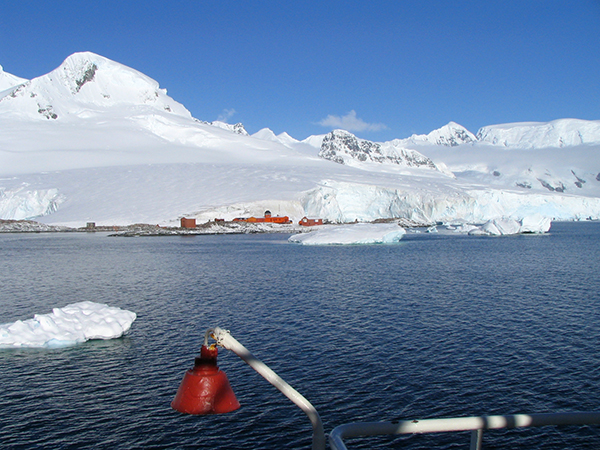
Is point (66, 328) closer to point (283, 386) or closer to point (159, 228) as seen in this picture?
point (283, 386)

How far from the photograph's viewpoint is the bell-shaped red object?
13.6 ft

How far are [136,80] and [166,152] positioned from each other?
69.4m

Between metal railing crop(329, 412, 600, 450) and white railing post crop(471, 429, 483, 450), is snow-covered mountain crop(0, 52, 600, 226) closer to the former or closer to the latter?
white railing post crop(471, 429, 483, 450)

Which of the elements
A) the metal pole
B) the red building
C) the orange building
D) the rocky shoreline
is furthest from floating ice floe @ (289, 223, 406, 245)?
the metal pole

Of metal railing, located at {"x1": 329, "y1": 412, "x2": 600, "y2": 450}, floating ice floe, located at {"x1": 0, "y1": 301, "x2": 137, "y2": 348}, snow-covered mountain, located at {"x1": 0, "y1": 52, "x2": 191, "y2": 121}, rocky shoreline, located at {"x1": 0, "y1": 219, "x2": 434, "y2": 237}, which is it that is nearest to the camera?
metal railing, located at {"x1": 329, "y1": 412, "x2": 600, "y2": 450}

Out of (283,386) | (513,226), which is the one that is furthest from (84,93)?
(283,386)

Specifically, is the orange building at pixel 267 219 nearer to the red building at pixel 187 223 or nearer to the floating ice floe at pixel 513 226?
the red building at pixel 187 223

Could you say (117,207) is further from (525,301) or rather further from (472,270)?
(525,301)

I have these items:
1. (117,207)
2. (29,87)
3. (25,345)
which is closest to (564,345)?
(25,345)

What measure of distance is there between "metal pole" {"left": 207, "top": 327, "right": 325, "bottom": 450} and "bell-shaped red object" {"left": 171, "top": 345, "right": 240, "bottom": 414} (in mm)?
305

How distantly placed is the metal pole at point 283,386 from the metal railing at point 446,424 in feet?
0.99

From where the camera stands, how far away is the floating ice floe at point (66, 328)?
1452cm

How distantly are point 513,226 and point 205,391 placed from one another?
69365 mm

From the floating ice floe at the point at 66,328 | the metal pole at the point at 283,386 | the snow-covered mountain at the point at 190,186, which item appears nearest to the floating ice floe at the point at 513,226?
the snow-covered mountain at the point at 190,186
